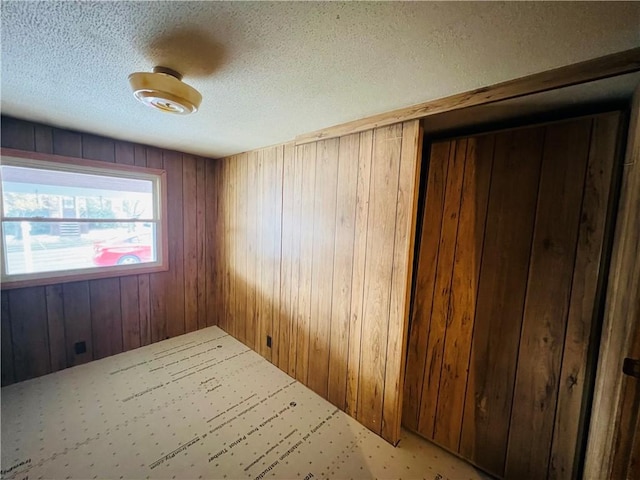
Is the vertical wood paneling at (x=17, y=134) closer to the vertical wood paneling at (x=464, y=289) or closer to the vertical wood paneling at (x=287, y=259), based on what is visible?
the vertical wood paneling at (x=287, y=259)

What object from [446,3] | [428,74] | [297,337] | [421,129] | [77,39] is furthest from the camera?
[297,337]

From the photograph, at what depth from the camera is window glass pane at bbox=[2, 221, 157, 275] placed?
6.84 ft

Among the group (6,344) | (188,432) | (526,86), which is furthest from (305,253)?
(6,344)

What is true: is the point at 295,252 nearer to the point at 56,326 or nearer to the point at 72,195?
the point at 72,195

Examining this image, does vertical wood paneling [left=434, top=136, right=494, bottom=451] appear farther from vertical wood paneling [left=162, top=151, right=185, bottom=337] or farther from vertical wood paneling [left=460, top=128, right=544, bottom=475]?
vertical wood paneling [left=162, top=151, right=185, bottom=337]

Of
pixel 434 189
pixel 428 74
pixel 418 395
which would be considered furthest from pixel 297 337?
pixel 428 74

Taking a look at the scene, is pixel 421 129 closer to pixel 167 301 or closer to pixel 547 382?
pixel 547 382

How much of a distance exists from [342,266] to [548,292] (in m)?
1.21

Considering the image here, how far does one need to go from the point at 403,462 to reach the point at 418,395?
405 mm

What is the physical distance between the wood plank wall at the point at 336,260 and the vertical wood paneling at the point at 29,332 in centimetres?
174

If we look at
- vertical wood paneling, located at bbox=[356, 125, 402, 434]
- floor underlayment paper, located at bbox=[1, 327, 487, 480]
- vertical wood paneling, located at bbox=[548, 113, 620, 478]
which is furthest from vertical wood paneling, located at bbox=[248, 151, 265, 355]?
vertical wood paneling, located at bbox=[548, 113, 620, 478]

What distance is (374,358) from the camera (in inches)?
69.5

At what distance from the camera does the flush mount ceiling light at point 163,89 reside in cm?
108

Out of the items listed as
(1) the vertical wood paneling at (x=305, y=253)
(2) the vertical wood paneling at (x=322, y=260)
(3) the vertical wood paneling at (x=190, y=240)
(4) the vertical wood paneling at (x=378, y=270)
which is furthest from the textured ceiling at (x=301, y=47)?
(3) the vertical wood paneling at (x=190, y=240)
